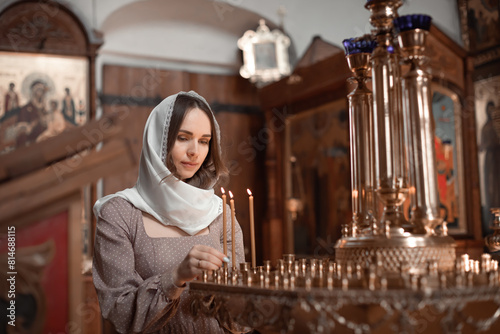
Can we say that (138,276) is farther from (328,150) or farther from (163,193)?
(328,150)

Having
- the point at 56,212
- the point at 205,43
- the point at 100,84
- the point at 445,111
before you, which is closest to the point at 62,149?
the point at 56,212

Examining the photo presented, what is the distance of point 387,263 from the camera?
51.5 inches

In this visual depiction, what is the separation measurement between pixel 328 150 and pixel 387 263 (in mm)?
4133

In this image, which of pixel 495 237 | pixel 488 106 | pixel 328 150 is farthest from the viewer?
pixel 328 150

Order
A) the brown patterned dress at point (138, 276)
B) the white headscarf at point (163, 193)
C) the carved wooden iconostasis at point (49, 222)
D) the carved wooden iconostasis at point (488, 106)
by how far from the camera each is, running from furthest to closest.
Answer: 1. the carved wooden iconostasis at point (488, 106)
2. the white headscarf at point (163, 193)
3. the brown patterned dress at point (138, 276)
4. the carved wooden iconostasis at point (49, 222)

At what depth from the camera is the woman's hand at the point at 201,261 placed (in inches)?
56.8

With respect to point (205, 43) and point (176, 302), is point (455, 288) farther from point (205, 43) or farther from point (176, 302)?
point (205, 43)

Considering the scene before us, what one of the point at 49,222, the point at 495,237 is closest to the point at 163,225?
the point at 49,222

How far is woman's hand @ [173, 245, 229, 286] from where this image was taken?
1442 mm

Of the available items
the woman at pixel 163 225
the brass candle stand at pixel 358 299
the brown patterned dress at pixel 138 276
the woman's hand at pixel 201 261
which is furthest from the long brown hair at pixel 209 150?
the brass candle stand at pixel 358 299

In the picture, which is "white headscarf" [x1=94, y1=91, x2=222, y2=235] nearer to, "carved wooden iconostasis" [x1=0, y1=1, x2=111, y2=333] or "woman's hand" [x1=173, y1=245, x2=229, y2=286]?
"woman's hand" [x1=173, y1=245, x2=229, y2=286]

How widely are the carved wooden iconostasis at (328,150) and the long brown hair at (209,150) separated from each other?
283 centimetres

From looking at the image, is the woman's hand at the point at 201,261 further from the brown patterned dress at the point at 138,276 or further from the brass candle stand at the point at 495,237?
the brass candle stand at the point at 495,237

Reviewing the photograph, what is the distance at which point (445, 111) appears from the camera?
475cm
